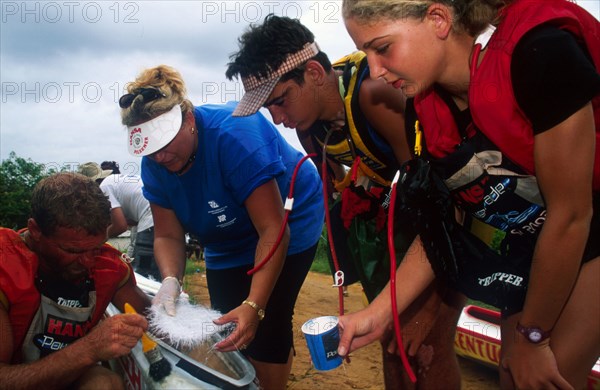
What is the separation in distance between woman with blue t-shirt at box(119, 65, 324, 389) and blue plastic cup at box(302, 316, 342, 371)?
46 cm

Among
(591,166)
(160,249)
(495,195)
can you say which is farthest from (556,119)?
(160,249)

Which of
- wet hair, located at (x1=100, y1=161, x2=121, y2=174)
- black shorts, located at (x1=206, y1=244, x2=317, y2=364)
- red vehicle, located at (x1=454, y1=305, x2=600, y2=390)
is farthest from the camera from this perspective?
wet hair, located at (x1=100, y1=161, x2=121, y2=174)

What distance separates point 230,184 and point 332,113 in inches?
26.2

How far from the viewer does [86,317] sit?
2.25m

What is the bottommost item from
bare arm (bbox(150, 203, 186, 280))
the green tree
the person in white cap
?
the green tree

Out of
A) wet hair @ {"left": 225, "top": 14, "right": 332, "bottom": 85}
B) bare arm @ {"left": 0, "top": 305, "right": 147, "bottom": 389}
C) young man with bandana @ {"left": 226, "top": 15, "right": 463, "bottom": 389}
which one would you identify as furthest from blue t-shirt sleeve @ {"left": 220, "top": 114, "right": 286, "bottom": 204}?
bare arm @ {"left": 0, "top": 305, "right": 147, "bottom": 389}

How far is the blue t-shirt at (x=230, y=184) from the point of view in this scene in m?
2.49

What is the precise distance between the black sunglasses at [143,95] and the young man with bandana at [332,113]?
42 cm

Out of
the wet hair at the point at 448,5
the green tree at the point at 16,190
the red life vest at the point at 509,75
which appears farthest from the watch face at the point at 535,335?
the green tree at the point at 16,190

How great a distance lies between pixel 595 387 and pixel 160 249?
118 inches

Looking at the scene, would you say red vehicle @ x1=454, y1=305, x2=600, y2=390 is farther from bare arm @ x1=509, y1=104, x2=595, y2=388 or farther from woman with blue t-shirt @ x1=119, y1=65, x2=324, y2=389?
bare arm @ x1=509, y1=104, x2=595, y2=388

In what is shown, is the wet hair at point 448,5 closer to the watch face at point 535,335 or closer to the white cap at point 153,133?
the watch face at point 535,335

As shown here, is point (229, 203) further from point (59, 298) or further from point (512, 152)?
point (512, 152)

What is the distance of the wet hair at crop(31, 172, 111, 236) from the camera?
2.07m
